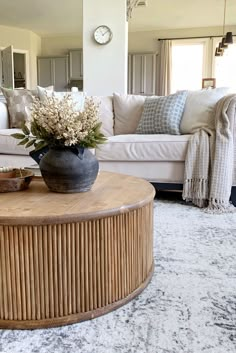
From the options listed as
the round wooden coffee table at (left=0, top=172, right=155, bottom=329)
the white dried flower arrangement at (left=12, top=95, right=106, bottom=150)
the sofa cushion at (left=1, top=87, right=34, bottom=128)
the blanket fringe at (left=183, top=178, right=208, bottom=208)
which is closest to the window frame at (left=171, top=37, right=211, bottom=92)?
the sofa cushion at (left=1, top=87, right=34, bottom=128)

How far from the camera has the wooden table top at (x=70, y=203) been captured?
113 cm

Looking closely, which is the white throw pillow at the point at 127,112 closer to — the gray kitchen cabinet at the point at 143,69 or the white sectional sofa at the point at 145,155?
the white sectional sofa at the point at 145,155

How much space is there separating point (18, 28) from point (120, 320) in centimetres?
890

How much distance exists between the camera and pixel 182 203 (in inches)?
114

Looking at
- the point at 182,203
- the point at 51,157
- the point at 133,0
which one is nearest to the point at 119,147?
the point at 182,203

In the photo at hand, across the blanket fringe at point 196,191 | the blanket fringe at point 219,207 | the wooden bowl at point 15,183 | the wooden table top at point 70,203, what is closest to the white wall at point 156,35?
the blanket fringe at point 196,191

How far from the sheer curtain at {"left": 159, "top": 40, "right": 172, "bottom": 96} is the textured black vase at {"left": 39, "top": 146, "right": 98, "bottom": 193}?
7.84 metres

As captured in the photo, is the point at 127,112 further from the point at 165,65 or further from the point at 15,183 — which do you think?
the point at 165,65

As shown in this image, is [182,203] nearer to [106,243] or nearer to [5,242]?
[106,243]

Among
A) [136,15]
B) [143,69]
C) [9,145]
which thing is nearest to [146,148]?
[9,145]

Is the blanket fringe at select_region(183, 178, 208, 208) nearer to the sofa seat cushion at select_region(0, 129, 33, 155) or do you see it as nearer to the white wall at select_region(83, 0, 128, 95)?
the sofa seat cushion at select_region(0, 129, 33, 155)

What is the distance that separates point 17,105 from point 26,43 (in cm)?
611

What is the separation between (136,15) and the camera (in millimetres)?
7551

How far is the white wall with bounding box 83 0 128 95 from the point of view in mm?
5012
